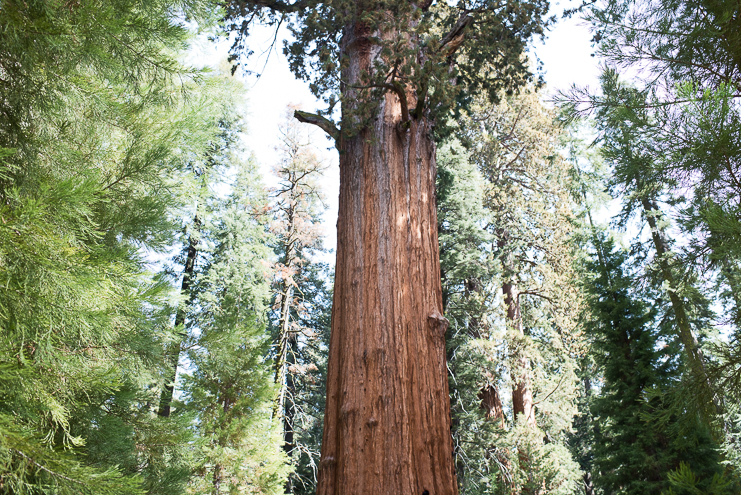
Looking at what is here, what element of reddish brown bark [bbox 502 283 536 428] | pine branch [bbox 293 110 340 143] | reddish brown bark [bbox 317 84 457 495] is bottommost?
reddish brown bark [bbox 317 84 457 495]

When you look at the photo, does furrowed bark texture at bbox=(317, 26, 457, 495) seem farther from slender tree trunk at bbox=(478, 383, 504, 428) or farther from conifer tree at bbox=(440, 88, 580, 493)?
slender tree trunk at bbox=(478, 383, 504, 428)

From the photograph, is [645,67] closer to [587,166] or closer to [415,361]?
[415,361]

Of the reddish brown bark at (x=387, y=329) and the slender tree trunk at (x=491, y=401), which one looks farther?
the slender tree trunk at (x=491, y=401)

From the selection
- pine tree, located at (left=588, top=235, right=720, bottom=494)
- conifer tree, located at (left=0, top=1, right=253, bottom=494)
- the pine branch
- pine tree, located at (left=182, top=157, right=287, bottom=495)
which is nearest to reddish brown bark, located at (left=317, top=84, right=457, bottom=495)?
the pine branch

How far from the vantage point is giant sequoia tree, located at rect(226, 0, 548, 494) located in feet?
9.41

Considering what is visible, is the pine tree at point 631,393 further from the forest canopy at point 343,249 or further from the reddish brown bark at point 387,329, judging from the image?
the reddish brown bark at point 387,329

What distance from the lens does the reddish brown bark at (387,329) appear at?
2824 mm

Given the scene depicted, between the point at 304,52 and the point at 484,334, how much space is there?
811 centimetres

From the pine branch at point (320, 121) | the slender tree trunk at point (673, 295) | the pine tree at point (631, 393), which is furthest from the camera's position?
the slender tree trunk at point (673, 295)

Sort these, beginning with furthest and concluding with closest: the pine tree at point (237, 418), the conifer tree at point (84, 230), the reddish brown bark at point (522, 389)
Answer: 1. the reddish brown bark at point (522, 389)
2. the pine tree at point (237, 418)
3. the conifer tree at point (84, 230)

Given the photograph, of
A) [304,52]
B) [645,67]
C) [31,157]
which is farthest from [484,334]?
[31,157]

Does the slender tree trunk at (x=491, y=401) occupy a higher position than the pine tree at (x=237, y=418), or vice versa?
the slender tree trunk at (x=491, y=401)

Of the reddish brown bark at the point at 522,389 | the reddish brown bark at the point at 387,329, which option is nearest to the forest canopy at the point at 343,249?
the reddish brown bark at the point at 387,329

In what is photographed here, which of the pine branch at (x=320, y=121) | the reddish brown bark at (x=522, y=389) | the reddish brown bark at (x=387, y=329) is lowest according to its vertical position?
the reddish brown bark at (x=387, y=329)
